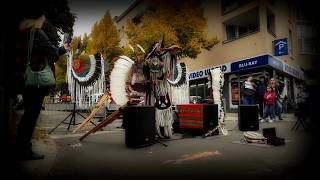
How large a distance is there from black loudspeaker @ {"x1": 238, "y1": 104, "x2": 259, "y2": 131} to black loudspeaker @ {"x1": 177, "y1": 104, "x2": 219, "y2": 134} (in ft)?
3.44

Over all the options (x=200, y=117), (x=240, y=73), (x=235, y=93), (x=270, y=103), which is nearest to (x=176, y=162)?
(x=200, y=117)

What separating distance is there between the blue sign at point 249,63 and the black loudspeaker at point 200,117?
28.0 ft

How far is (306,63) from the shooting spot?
156cm

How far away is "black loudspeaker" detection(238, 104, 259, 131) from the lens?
587 cm

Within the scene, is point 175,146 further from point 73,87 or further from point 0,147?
point 0,147

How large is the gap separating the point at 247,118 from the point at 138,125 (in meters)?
3.07

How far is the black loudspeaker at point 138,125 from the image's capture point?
361 centimetres

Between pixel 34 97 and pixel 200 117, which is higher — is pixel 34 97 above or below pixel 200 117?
above

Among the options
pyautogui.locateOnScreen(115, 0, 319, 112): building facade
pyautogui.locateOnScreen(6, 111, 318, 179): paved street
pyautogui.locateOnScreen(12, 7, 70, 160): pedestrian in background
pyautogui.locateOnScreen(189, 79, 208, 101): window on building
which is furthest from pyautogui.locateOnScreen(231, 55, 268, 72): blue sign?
pyautogui.locateOnScreen(12, 7, 70, 160): pedestrian in background

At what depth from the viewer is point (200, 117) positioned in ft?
15.9

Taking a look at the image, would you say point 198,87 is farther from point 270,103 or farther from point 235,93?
point 270,103

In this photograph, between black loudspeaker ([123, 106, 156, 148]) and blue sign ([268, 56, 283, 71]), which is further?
blue sign ([268, 56, 283, 71])

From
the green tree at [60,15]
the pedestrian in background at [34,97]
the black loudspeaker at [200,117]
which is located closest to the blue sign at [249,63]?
the black loudspeaker at [200,117]

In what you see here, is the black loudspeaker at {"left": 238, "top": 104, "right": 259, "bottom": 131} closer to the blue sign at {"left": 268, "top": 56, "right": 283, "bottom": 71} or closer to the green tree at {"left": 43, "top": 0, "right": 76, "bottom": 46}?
the green tree at {"left": 43, "top": 0, "right": 76, "bottom": 46}
